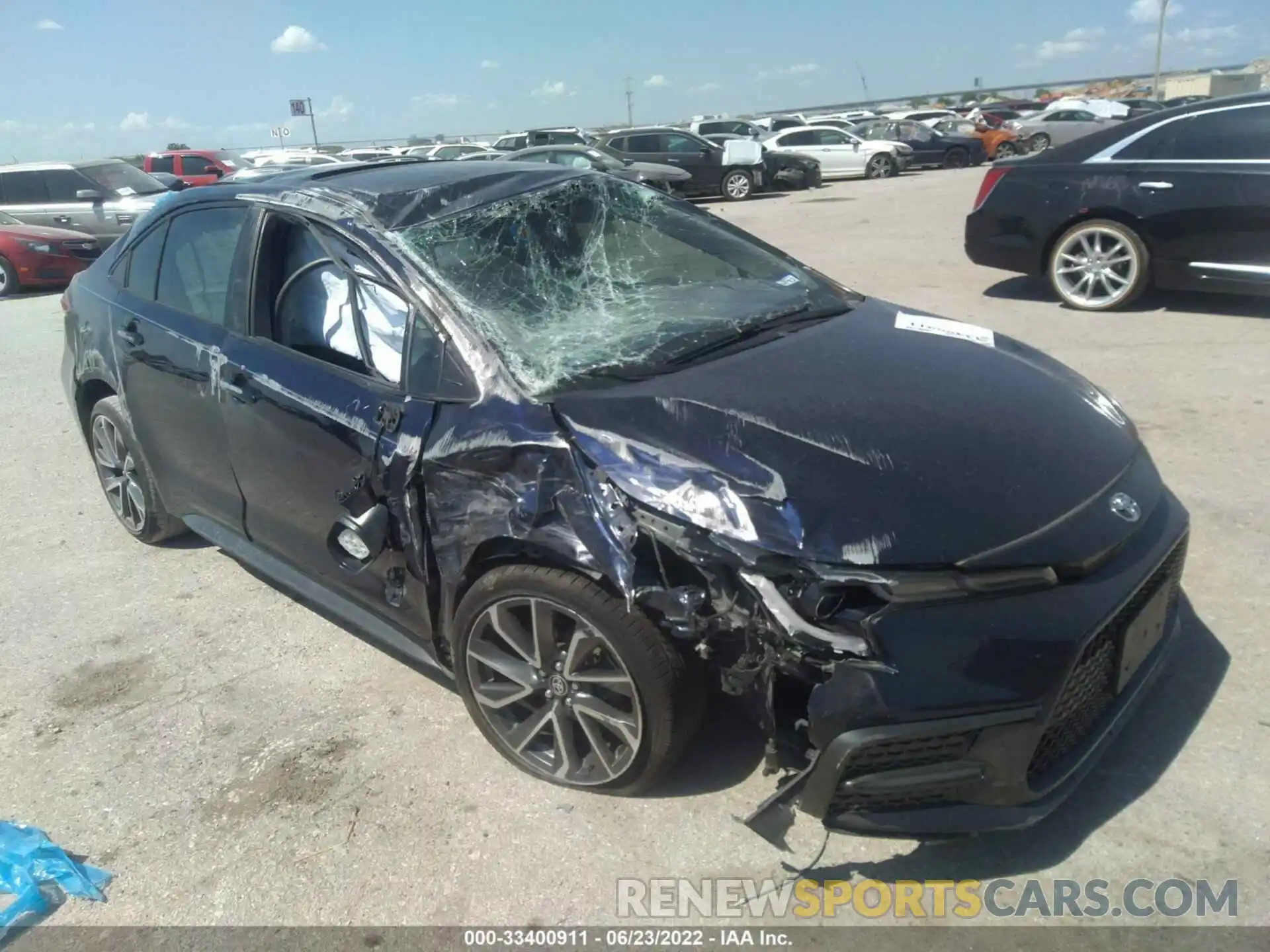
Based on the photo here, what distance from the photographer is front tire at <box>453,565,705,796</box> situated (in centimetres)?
242

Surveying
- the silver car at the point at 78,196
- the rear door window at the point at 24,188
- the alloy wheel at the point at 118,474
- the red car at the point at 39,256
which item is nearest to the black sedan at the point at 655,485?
the alloy wheel at the point at 118,474

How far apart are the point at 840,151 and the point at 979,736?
963 inches

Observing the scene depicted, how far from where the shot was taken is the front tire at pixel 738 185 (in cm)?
2117

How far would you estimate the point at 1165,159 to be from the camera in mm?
6938

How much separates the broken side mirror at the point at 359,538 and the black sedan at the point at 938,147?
2623 centimetres

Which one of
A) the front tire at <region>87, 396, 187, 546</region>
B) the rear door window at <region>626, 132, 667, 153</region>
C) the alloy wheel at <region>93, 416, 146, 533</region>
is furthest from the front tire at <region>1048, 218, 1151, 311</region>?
the rear door window at <region>626, 132, 667, 153</region>

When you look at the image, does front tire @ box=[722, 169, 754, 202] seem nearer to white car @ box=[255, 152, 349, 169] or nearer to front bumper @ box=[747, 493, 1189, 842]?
white car @ box=[255, 152, 349, 169]

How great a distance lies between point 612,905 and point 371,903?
62 centimetres

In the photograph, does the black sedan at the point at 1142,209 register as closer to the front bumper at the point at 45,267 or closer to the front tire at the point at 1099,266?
the front tire at the point at 1099,266

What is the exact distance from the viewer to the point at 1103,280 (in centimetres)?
734

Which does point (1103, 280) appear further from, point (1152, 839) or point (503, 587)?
point (503, 587)

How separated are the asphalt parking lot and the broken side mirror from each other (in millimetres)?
544

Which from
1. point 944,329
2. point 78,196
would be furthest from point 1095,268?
point 78,196

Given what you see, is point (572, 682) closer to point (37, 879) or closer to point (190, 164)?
point (37, 879)
